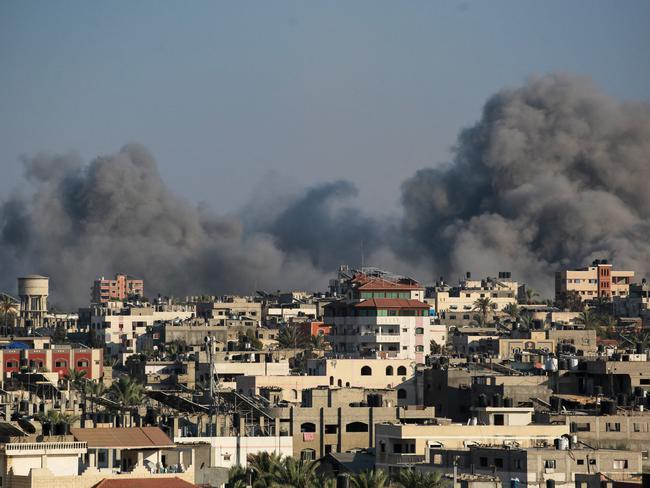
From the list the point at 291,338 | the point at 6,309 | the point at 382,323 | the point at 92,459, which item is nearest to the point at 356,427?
the point at 92,459

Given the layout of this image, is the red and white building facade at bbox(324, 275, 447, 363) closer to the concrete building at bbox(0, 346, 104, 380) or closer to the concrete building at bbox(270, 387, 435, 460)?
the concrete building at bbox(0, 346, 104, 380)

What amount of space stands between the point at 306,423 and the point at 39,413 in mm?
7368

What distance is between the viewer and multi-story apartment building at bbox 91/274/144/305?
178250 mm

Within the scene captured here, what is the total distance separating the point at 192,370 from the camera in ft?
276

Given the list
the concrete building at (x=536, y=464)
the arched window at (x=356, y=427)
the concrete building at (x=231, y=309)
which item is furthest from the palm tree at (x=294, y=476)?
the concrete building at (x=231, y=309)

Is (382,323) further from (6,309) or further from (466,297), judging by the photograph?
(466,297)

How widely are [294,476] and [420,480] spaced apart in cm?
267

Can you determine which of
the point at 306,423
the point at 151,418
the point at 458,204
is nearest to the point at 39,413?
the point at 151,418

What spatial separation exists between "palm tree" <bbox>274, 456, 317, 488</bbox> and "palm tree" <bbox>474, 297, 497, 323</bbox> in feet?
287

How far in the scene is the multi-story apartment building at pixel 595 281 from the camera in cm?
15900

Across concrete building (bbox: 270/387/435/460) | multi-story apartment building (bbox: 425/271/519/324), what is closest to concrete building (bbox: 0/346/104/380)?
concrete building (bbox: 270/387/435/460)

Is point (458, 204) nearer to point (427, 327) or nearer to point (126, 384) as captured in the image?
point (427, 327)

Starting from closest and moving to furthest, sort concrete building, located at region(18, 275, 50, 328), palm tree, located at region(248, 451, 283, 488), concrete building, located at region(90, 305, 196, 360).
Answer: palm tree, located at region(248, 451, 283, 488), concrete building, located at region(90, 305, 196, 360), concrete building, located at region(18, 275, 50, 328)

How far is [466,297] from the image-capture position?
5856 inches
